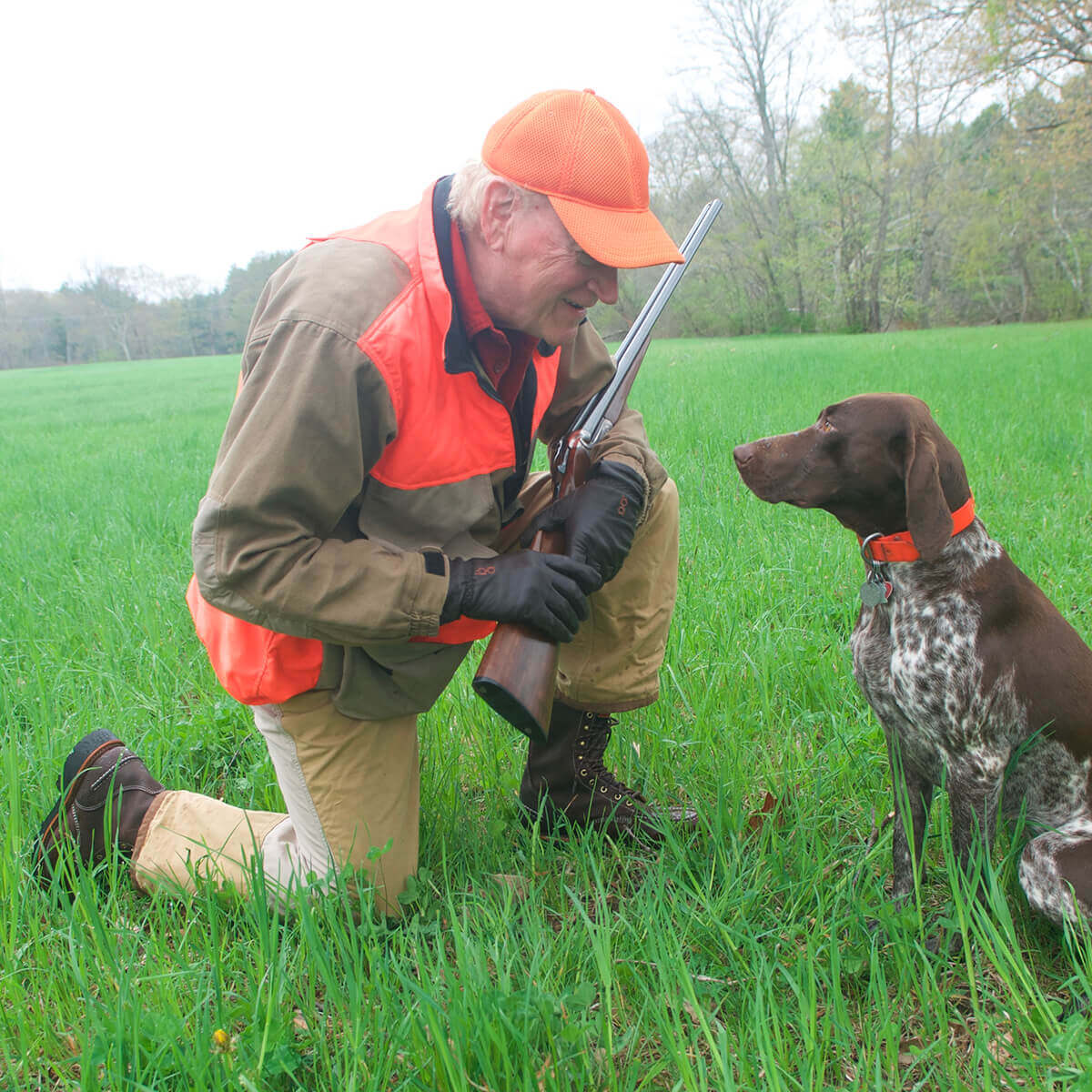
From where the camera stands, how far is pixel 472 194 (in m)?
2.17

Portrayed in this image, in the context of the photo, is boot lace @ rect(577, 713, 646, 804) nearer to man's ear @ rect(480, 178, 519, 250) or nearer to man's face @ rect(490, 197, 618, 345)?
man's face @ rect(490, 197, 618, 345)

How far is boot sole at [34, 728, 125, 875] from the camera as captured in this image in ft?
7.70

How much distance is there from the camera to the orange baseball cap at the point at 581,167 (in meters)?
2.04

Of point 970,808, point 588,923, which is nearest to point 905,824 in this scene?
point 970,808

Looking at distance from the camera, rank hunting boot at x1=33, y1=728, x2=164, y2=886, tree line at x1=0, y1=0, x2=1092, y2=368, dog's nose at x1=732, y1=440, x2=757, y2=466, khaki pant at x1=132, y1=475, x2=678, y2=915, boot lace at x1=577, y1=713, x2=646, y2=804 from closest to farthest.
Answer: khaki pant at x1=132, y1=475, x2=678, y2=915
hunting boot at x1=33, y1=728, x2=164, y2=886
dog's nose at x1=732, y1=440, x2=757, y2=466
boot lace at x1=577, y1=713, x2=646, y2=804
tree line at x1=0, y1=0, x2=1092, y2=368

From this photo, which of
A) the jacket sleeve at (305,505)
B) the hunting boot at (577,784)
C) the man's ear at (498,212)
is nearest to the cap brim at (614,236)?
the man's ear at (498,212)

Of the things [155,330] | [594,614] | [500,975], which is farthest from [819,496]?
[155,330]

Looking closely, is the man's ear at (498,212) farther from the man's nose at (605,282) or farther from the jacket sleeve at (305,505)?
the jacket sleeve at (305,505)

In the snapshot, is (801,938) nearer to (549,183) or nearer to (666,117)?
(549,183)

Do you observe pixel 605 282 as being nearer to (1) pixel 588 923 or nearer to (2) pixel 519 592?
(2) pixel 519 592

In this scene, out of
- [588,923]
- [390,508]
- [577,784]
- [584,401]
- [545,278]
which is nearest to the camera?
[588,923]

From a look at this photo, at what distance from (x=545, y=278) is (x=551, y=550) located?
699 mm

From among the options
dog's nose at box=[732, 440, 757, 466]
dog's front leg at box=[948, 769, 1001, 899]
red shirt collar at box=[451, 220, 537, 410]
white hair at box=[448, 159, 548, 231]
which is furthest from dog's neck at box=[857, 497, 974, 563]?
white hair at box=[448, 159, 548, 231]

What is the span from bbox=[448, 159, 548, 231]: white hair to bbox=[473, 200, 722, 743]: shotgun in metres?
0.61
